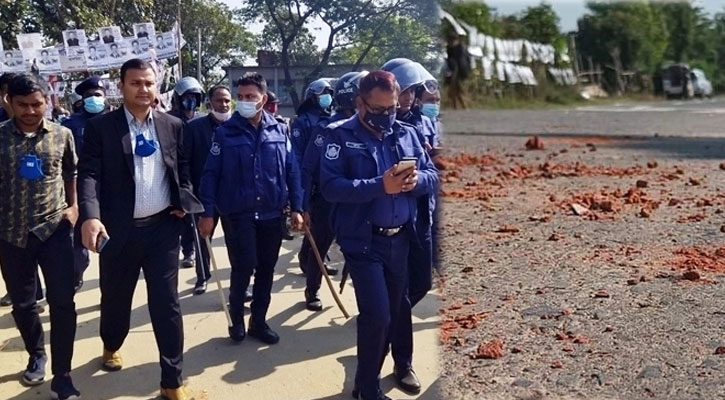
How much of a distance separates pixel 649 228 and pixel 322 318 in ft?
13.2

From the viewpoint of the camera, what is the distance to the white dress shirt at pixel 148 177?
3.84m

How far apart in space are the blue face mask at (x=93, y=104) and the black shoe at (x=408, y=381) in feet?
9.24

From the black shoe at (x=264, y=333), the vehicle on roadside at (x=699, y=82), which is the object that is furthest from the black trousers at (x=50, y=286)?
the vehicle on roadside at (x=699, y=82)

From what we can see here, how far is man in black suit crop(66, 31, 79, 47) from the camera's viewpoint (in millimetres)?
13352

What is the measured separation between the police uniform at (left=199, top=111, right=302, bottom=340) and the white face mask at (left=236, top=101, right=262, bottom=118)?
0.04m

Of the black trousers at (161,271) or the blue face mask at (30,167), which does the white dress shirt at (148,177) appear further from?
the blue face mask at (30,167)

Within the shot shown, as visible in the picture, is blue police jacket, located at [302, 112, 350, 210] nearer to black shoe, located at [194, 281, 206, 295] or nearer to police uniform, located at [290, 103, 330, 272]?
police uniform, located at [290, 103, 330, 272]

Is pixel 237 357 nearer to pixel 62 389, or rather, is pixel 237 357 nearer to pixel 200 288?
pixel 62 389

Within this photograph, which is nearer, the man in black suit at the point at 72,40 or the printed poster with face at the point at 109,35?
the printed poster with face at the point at 109,35

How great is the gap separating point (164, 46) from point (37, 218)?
8201mm

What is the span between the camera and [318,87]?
5867 millimetres

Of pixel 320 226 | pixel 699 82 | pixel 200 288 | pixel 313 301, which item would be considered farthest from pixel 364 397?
pixel 699 82

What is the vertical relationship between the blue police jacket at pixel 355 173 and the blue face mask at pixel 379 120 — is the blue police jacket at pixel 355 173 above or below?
below

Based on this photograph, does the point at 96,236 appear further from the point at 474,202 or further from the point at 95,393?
the point at 474,202
